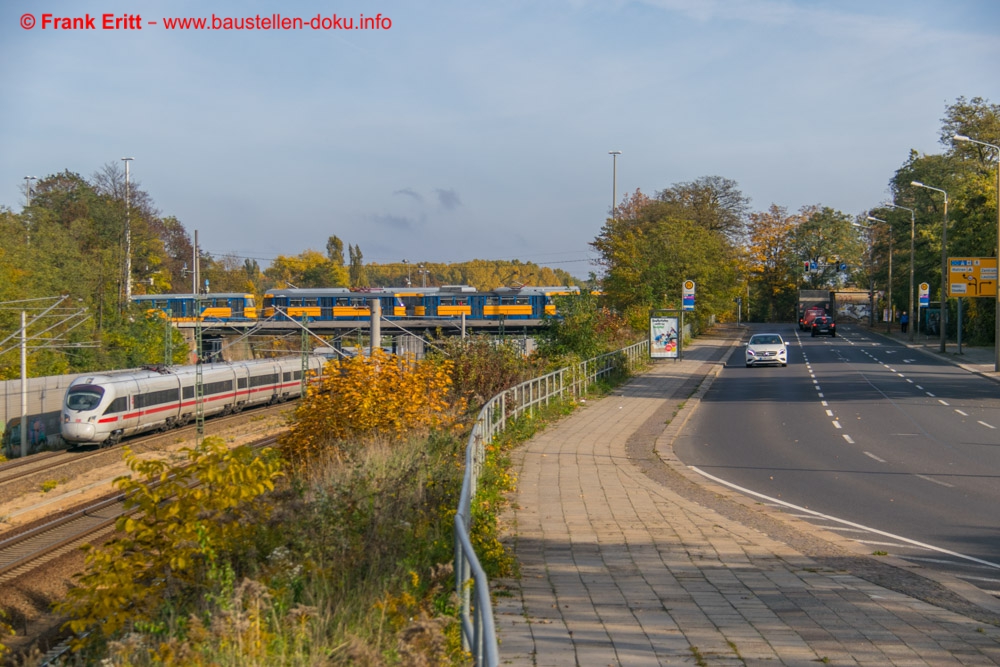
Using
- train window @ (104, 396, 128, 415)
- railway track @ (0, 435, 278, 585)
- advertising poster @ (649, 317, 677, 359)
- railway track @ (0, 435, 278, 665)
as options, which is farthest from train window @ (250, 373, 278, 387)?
railway track @ (0, 435, 278, 585)

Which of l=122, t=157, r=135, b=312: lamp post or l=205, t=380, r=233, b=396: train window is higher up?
l=122, t=157, r=135, b=312: lamp post

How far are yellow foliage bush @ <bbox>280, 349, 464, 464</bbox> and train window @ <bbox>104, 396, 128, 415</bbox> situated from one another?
18491mm

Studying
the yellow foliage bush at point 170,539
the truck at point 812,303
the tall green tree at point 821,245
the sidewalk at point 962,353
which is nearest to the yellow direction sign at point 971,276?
the sidewalk at point 962,353

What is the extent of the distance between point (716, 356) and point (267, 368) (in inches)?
911

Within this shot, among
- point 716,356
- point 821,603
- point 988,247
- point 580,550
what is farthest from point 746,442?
point 988,247

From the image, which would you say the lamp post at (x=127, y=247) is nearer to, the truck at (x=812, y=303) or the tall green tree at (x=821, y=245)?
the truck at (x=812, y=303)

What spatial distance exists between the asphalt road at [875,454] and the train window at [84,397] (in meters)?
20.0

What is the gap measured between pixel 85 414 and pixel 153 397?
3457 mm

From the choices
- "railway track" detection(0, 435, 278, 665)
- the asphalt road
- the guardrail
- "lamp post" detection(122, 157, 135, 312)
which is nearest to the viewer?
the guardrail

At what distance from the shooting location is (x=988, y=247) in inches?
1923

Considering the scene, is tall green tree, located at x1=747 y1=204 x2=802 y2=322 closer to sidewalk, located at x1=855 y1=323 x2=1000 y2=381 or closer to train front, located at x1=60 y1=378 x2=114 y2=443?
sidewalk, located at x1=855 y1=323 x2=1000 y2=381

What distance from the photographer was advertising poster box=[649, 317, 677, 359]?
38406 mm

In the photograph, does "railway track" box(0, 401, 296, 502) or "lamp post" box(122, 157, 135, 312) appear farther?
"lamp post" box(122, 157, 135, 312)

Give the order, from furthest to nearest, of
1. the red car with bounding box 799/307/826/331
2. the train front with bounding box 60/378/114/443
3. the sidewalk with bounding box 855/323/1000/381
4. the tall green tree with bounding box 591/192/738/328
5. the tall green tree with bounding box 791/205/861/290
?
the tall green tree with bounding box 791/205/861/290 < the red car with bounding box 799/307/826/331 < the tall green tree with bounding box 591/192/738/328 < the sidewalk with bounding box 855/323/1000/381 < the train front with bounding box 60/378/114/443
